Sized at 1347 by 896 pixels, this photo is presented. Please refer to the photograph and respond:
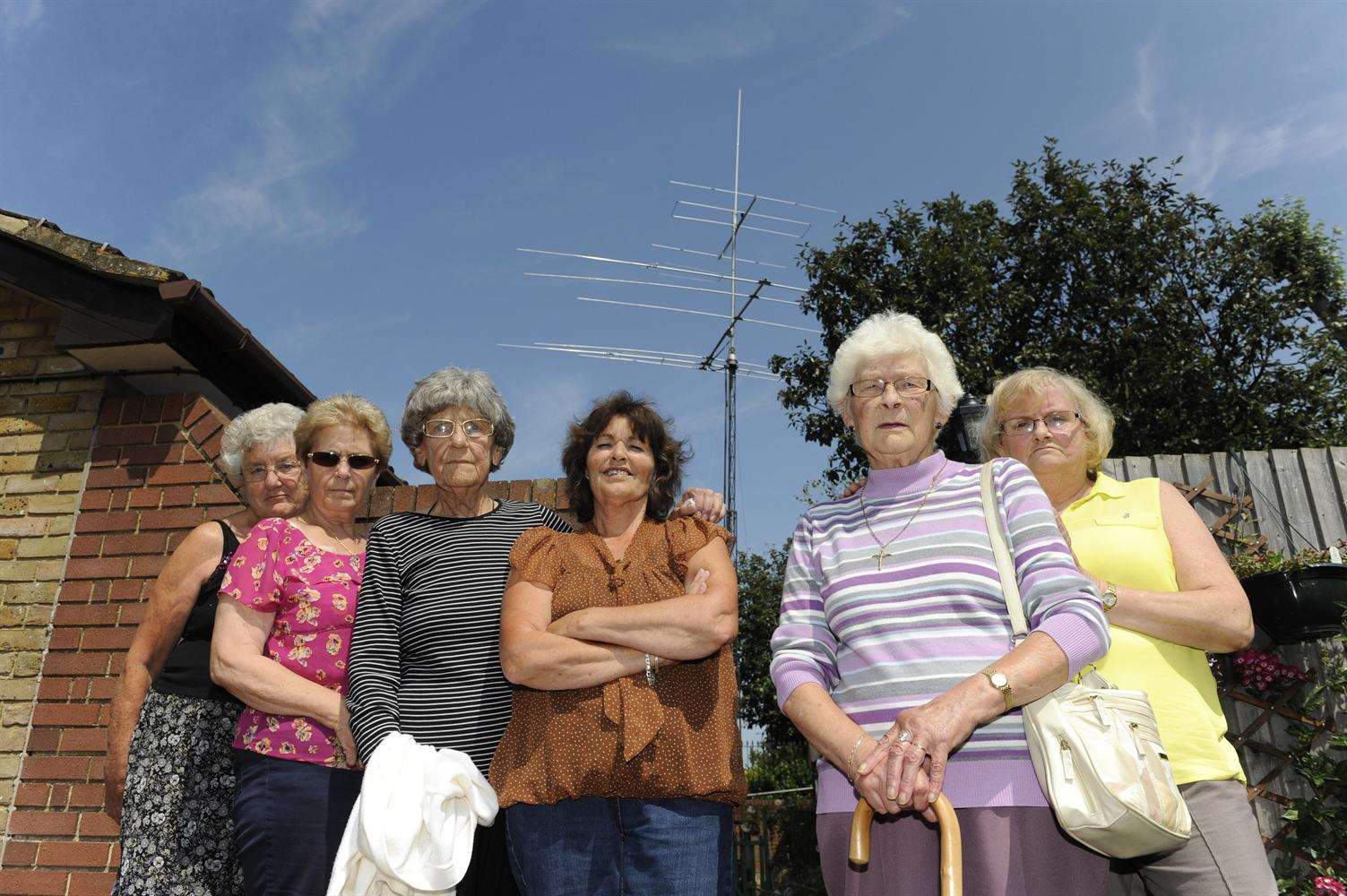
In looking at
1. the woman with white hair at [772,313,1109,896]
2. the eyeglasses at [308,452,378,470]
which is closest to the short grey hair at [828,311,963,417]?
the woman with white hair at [772,313,1109,896]

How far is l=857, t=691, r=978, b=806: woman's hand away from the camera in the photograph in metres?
1.75

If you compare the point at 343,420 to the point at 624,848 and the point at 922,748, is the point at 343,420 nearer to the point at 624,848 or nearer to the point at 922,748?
the point at 624,848

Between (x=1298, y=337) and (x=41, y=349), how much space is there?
14.4 metres

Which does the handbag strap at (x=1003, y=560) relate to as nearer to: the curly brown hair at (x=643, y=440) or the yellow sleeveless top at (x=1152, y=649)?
the yellow sleeveless top at (x=1152, y=649)

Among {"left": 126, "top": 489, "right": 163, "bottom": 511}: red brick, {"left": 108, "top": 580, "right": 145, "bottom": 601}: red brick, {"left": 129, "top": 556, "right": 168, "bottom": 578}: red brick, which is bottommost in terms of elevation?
{"left": 108, "top": 580, "right": 145, "bottom": 601}: red brick

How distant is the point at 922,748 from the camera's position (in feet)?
5.76

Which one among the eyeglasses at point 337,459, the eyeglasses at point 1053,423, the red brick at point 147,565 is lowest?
the red brick at point 147,565

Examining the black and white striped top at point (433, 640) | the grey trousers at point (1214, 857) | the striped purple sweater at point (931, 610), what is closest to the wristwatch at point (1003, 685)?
the striped purple sweater at point (931, 610)

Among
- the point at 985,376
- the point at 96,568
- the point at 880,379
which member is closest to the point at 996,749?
the point at 880,379

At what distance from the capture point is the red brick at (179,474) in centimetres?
454

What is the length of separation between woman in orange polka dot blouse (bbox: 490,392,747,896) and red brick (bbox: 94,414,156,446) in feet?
10.6

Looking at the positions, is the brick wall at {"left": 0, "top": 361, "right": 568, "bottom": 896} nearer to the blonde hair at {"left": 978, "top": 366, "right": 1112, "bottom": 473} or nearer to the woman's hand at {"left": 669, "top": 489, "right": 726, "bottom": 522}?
the woman's hand at {"left": 669, "top": 489, "right": 726, "bottom": 522}

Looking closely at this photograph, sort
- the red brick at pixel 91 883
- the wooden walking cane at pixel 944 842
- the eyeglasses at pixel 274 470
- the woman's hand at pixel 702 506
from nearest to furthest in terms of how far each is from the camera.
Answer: the wooden walking cane at pixel 944 842, the woman's hand at pixel 702 506, the eyeglasses at pixel 274 470, the red brick at pixel 91 883

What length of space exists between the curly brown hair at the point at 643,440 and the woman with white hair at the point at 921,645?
517mm
